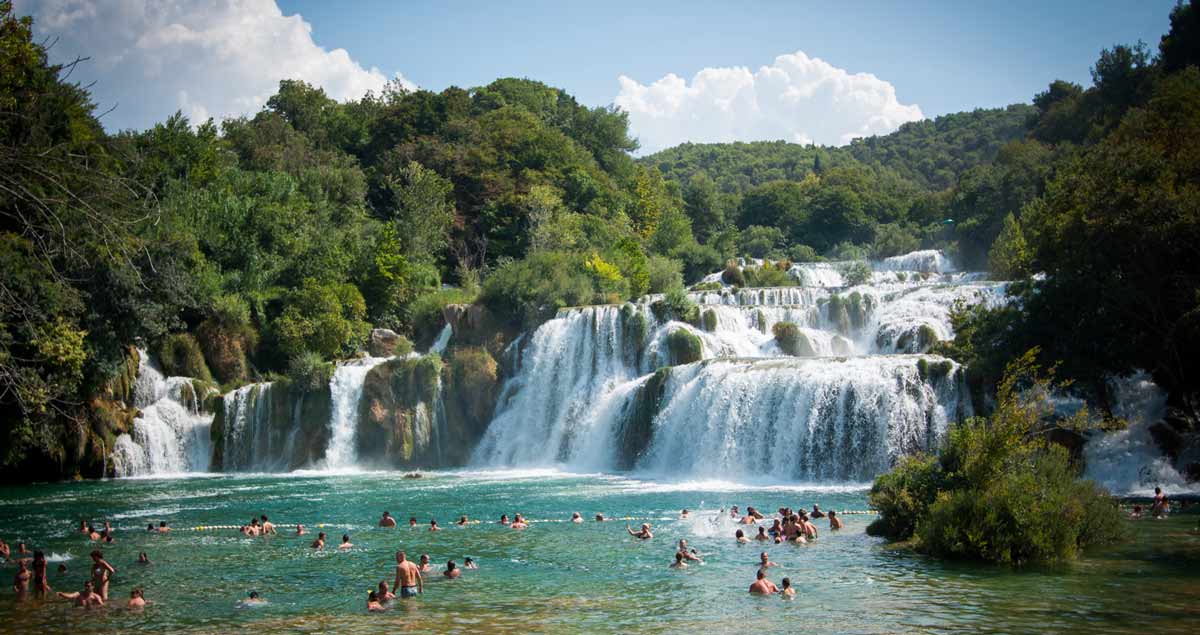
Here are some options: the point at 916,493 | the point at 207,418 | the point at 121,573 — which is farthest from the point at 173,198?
the point at 916,493

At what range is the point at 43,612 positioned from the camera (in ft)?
52.2

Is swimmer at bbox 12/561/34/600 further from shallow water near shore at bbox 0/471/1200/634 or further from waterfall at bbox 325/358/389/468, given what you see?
waterfall at bbox 325/358/389/468

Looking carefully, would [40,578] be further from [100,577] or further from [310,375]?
[310,375]

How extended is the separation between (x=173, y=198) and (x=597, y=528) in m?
32.7

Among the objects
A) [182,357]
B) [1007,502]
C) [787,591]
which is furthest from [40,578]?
[182,357]

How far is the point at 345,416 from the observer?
1590 inches

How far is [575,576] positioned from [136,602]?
7.49m

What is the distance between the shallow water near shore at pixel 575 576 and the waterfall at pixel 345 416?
37.2 ft

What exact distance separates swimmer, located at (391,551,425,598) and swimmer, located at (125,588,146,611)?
13.5 feet

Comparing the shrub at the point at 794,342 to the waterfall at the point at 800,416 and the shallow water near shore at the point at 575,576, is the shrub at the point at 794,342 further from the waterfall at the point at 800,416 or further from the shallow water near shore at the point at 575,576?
the shallow water near shore at the point at 575,576

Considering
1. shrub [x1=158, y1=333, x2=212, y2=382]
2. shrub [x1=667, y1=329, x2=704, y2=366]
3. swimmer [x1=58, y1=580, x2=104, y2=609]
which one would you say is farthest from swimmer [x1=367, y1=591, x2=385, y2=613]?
shrub [x1=158, y1=333, x2=212, y2=382]

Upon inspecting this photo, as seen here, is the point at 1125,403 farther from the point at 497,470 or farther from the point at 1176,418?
the point at 497,470

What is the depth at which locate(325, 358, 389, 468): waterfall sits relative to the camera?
131 ft

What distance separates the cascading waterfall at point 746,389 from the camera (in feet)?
97.0
